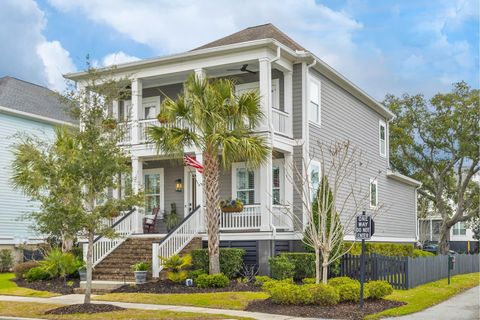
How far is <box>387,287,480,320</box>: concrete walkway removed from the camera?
543 inches

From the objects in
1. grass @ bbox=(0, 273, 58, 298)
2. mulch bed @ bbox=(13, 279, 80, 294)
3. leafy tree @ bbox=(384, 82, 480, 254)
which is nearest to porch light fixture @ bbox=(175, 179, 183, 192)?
mulch bed @ bbox=(13, 279, 80, 294)

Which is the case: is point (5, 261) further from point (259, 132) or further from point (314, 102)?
point (314, 102)

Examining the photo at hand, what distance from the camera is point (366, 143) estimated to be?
92.2 ft

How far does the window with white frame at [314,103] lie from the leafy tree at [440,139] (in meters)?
19.8

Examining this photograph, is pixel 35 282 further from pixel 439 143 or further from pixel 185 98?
pixel 439 143

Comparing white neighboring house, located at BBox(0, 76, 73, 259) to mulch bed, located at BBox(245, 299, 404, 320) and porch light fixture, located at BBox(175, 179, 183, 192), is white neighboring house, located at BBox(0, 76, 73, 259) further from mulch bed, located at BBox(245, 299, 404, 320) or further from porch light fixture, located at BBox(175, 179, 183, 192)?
mulch bed, located at BBox(245, 299, 404, 320)

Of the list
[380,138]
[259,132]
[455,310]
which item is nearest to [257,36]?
[259,132]

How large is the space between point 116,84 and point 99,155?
210 centimetres

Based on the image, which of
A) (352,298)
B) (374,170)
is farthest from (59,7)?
(374,170)

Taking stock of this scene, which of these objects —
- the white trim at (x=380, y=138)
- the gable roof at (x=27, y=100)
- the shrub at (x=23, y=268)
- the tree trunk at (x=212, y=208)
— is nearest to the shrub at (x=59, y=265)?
the shrub at (x=23, y=268)

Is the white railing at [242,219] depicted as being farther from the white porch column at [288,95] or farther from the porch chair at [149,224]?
the porch chair at [149,224]

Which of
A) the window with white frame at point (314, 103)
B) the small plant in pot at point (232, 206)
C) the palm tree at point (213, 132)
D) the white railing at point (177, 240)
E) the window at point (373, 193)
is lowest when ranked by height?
the white railing at point (177, 240)

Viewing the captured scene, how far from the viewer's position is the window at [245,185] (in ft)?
75.5

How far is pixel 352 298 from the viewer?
15.2 meters
